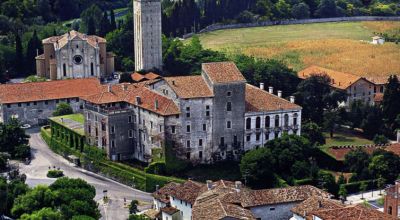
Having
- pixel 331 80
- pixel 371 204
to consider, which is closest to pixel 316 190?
pixel 371 204

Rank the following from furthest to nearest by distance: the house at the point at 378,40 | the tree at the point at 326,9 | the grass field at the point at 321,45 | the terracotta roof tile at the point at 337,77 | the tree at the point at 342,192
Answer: the tree at the point at 326,9
the house at the point at 378,40
the grass field at the point at 321,45
the terracotta roof tile at the point at 337,77
the tree at the point at 342,192

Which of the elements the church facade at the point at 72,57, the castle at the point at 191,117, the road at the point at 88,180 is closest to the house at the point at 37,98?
the road at the point at 88,180

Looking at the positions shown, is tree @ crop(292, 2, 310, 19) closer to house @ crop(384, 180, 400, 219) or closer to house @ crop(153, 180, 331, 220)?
house @ crop(153, 180, 331, 220)

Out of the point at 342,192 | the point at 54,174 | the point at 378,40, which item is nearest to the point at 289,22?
the point at 378,40

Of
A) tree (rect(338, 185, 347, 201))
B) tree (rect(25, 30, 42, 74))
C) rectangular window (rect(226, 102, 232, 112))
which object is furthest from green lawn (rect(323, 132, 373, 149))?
tree (rect(25, 30, 42, 74))

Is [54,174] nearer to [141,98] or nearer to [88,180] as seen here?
[88,180]

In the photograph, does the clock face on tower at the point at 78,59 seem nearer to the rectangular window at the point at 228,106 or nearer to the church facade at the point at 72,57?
the church facade at the point at 72,57

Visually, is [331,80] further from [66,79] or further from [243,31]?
[243,31]
